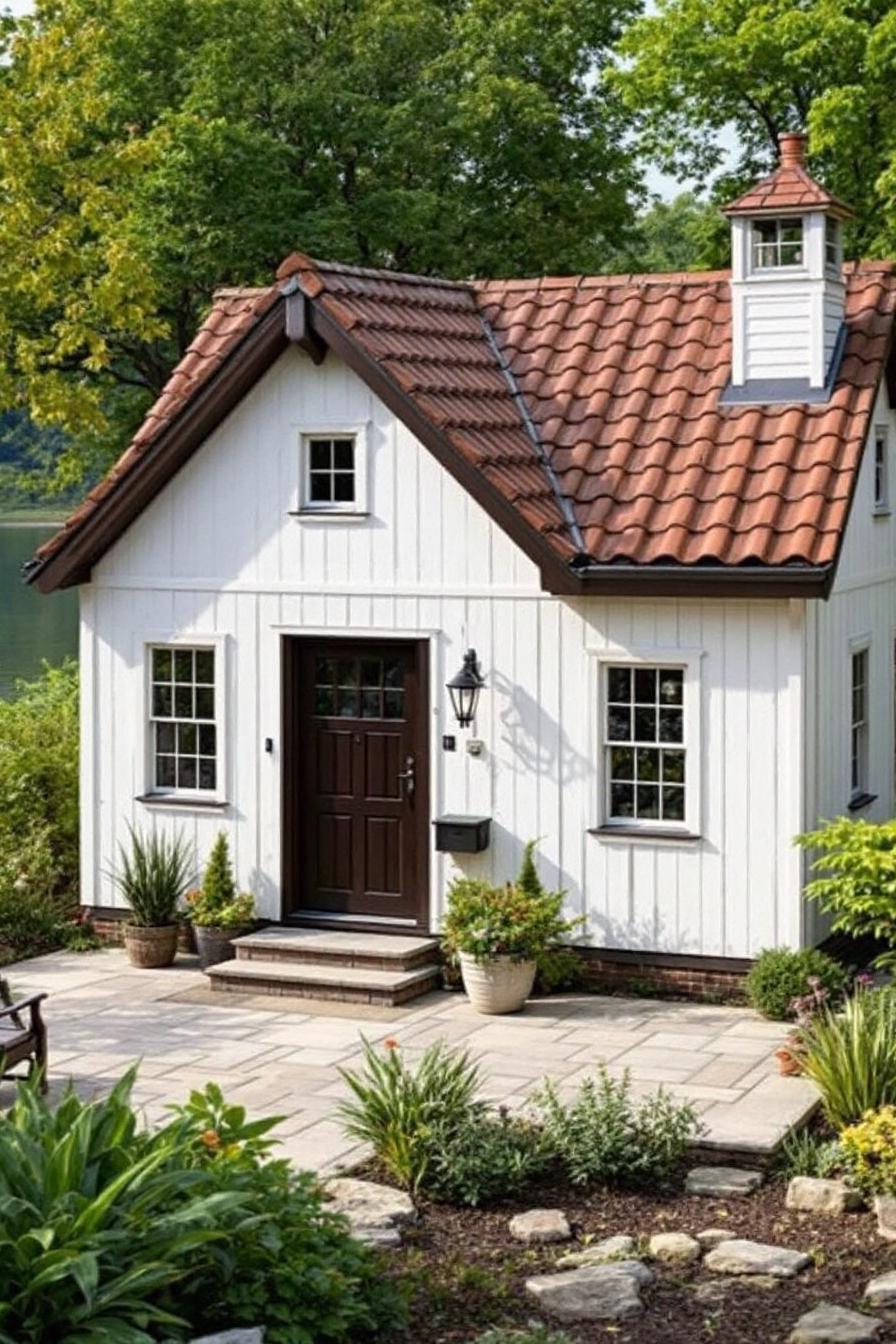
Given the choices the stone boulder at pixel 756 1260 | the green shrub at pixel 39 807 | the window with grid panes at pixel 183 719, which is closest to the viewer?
the stone boulder at pixel 756 1260

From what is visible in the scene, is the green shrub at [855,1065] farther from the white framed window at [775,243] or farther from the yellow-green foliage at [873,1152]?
the white framed window at [775,243]

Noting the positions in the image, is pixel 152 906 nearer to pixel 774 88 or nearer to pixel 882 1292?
pixel 882 1292

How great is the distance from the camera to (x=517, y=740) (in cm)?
1612

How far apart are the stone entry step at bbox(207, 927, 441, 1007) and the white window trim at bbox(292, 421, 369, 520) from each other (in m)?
3.34

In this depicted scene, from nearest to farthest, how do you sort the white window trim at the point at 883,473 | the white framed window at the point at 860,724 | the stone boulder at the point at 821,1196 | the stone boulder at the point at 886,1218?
the stone boulder at the point at 886,1218 < the stone boulder at the point at 821,1196 < the white framed window at the point at 860,724 < the white window trim at the point at 883,473

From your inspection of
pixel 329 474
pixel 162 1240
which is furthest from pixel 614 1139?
pixel 329 474

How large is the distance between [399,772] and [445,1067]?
581 cm

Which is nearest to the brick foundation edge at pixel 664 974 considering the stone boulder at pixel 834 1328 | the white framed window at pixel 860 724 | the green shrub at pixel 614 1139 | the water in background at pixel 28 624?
the white framed window at pixel 860 724

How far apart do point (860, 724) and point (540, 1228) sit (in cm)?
793

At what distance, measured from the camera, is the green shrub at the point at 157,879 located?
16922 mm

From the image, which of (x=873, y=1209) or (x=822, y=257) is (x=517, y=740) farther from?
(x=873, y=1209)

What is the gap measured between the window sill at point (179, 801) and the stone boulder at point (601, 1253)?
7788 mm

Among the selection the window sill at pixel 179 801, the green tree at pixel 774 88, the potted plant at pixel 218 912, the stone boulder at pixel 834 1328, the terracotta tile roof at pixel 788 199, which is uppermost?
the green tree at pixel 774 88

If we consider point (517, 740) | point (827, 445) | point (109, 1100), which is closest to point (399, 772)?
point (517, 740)
